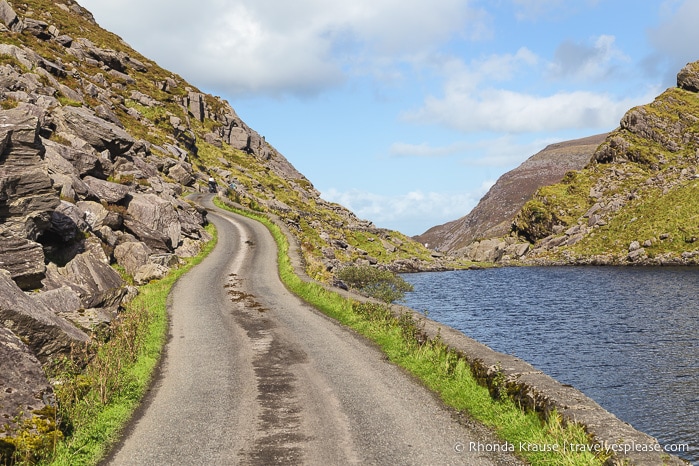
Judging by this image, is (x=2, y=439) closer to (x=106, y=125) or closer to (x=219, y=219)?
(x=106, y=125)

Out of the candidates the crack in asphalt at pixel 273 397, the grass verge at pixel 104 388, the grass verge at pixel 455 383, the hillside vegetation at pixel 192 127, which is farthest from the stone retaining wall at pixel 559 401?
the hillside vegetation at pixel 192 127

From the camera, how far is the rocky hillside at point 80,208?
44.9ft

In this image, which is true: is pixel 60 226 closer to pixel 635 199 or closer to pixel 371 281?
pixel 371 281

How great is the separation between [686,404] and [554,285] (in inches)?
1953

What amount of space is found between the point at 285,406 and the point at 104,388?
457cm

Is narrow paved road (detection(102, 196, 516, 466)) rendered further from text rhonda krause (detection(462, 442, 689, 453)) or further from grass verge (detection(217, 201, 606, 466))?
grass verge (detection(217, 201, 606, 466))

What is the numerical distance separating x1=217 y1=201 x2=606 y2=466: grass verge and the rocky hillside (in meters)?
9.43

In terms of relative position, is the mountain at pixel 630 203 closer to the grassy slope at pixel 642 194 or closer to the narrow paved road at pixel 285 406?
the grassy slope at pixel 642 194

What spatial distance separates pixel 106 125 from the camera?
44625mm

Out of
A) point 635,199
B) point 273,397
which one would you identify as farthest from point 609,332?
point 635,199

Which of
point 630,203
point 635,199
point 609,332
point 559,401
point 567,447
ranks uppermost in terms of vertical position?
point 635,199

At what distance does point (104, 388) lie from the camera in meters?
12.0

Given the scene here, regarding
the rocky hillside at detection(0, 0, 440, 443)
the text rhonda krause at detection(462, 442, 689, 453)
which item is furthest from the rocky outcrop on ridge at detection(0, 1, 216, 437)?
the text rhonda krause at detection(462, 442, 689, 453)

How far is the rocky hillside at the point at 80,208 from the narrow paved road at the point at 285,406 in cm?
296
